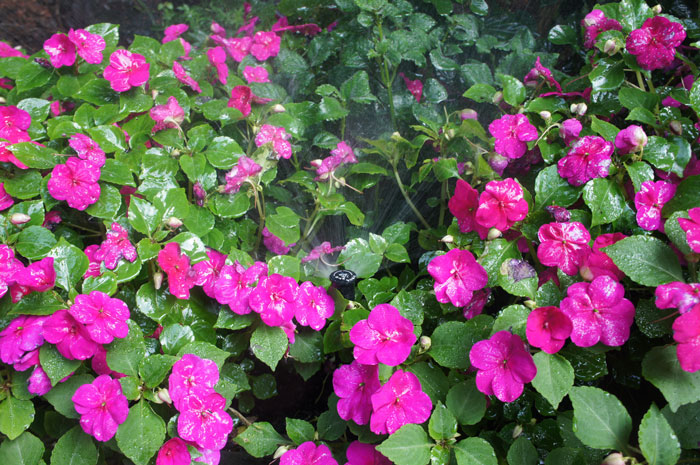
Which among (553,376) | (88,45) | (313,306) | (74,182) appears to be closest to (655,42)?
(553,376)

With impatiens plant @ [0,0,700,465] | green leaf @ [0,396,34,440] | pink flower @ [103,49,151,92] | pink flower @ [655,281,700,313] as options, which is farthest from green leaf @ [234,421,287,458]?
pink flower @ [103,49,151,92]

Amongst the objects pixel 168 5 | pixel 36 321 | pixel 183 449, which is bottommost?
pixel 168 5

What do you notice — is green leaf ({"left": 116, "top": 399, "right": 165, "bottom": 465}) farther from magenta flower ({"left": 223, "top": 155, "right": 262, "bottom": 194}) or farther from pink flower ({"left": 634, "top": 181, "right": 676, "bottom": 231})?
pink flower ({"left": 634, "top": 181, "right": 676, "bottom": 231})

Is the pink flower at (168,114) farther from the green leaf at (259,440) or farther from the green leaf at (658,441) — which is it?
the green leaf at (658,441)

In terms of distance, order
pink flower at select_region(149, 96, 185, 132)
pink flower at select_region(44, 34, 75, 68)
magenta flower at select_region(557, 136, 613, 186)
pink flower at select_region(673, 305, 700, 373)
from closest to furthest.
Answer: pink flower at select_region(673, 305, 700, 373) → magenta flower at select_region(557, 136, 613, 186) → pink flower at select_region(149, 96, 185, 132) → pink flower at select_region(44, 34, 75, 68)

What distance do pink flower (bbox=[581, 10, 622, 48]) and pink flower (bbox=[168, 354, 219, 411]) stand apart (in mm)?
1210

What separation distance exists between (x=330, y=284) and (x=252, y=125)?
53cm

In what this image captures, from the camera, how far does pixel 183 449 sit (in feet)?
3.00

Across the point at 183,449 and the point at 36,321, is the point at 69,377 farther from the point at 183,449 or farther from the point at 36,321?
the point at 183,449

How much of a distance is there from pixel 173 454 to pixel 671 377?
0.83 m

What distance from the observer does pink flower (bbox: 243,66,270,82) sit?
5.25 feet

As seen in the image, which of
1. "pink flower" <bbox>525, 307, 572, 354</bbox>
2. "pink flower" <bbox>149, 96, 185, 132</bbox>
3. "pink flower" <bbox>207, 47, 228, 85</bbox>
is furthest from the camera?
"pink flower" <bbox>207, 47, 228, 85</bbox>

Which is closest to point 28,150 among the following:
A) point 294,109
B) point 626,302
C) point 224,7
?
point 294,109

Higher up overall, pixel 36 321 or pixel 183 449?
pixel 36 321
